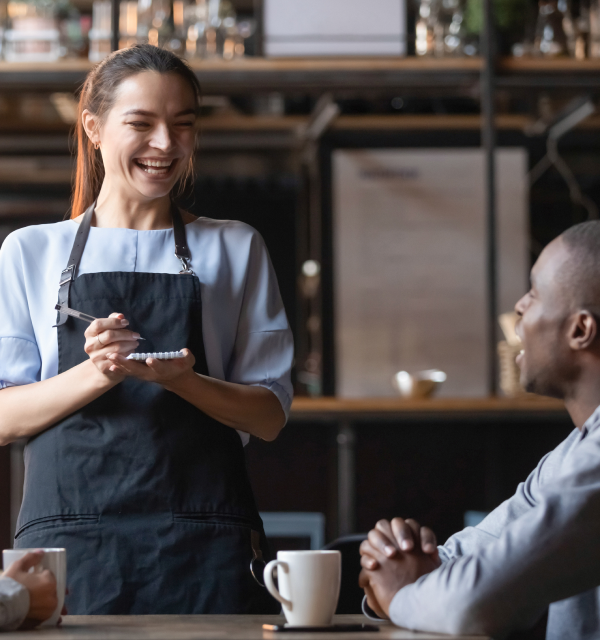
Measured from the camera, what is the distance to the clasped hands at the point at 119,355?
1.22 m

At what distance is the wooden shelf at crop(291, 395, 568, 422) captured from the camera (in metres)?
2.97

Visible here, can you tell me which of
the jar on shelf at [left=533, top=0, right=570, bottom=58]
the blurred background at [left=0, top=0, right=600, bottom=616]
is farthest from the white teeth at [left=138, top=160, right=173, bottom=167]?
the jar on shelf at [left=533, top=0, right=570, bottom=58]

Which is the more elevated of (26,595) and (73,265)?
(73,265)

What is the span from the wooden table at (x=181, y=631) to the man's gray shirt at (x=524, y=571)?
24mm

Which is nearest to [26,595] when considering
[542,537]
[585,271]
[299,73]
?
[542,537]

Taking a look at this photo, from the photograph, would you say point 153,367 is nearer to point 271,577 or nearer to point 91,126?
point 271,577

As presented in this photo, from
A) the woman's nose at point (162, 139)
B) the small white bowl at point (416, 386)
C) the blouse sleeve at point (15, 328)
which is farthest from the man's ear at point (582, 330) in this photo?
the small white bowl at point (416, 386)

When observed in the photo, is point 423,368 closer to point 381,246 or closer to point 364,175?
point 381,246

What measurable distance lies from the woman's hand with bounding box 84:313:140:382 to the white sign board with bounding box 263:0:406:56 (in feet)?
7.27

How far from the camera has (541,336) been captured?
1.17m

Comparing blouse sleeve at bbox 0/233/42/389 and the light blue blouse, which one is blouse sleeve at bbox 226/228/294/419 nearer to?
the light blue blouse

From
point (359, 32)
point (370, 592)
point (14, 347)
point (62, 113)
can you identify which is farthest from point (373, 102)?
point (370, 592)

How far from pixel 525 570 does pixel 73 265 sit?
82cm

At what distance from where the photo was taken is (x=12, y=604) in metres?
0.93
